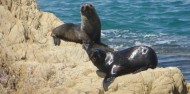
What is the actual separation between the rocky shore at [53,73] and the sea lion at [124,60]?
0.52ft

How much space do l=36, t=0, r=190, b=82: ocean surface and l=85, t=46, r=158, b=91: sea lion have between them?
3402 millimetres

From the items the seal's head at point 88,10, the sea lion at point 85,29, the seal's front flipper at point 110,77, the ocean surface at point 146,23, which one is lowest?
the ocean surface at point 146,23

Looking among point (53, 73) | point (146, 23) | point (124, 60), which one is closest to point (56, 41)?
point (124, 60)

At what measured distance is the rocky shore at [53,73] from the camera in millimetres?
7832

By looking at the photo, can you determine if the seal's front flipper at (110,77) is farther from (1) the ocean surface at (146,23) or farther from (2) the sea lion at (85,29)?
(1) the ocean surface at (146,23)

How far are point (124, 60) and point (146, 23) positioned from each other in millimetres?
10920

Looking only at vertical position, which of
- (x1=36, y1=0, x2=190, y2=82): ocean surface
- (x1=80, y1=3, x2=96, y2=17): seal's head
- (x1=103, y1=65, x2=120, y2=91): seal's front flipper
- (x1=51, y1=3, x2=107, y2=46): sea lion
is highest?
(x1=80, y1=3, x2=96, y2=17): seal's head

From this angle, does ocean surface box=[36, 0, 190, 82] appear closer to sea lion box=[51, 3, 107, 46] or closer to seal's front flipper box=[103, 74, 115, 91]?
sea lion box=[51, 3, 107, 46]

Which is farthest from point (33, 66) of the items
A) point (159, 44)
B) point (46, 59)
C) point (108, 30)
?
point (108, 30)

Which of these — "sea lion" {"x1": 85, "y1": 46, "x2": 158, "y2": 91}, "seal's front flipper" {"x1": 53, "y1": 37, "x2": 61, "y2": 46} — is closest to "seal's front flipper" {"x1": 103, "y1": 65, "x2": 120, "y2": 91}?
"sea lion" {"x1": 85, "y1": 46, "x2": 158, "y2": 91}

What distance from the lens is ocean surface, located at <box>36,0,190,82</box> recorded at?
14.9 m

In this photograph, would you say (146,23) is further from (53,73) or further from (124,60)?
(53,73)

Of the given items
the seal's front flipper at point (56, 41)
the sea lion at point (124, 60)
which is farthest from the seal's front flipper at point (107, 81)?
the seal's front flipper at point (56, 41)

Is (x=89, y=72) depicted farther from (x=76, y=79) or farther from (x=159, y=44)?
(x=159, y=44)
